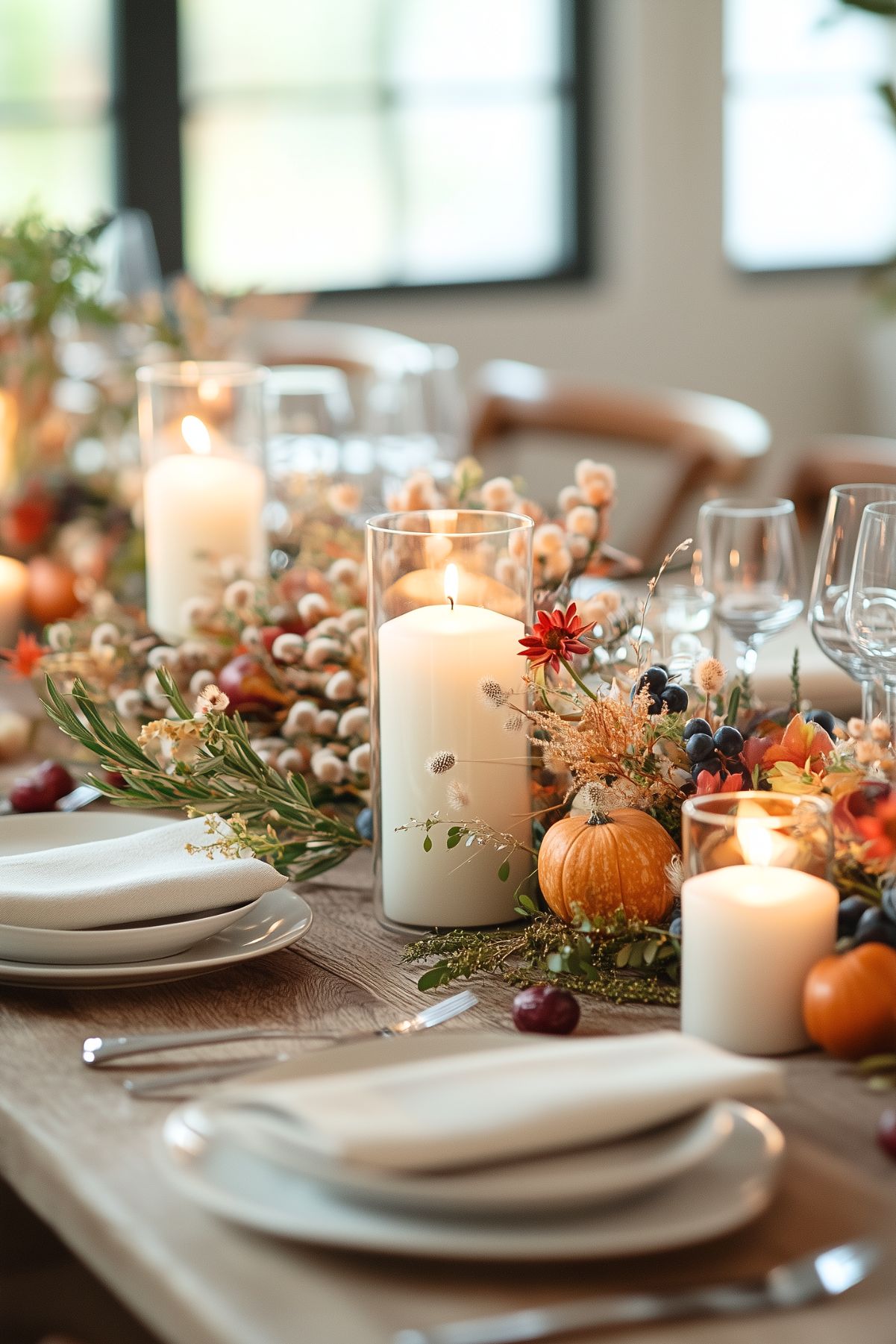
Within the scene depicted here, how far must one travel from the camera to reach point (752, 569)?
1.17 m

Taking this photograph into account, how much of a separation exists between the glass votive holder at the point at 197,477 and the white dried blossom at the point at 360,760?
367 millimetres

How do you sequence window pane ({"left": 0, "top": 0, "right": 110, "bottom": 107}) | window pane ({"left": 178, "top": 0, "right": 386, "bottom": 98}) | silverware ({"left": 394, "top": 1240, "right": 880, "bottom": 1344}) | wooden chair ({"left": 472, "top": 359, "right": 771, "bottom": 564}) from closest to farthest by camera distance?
silverware ({"left": 394, "top": 1240, "right": 880, "bottom": 1344}) < wooden chair ({"left": 472, "top": 359, "right": 771, "bottom": 564}) < window pane ({"left": 0, "top": 0, "right": 110, "bottom": 107}) < window pane ({"left": 178, "top": 0, "right": 386, "bottom": 98})

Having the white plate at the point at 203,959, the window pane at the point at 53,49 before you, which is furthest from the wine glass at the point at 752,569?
the window pane at the point at 53,49

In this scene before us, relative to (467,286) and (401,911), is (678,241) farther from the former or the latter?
(401,911)

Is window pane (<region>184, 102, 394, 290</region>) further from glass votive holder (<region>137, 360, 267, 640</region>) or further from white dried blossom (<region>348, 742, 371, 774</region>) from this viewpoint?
white dried blossom (<region>348, 742, 371, 774</region>)

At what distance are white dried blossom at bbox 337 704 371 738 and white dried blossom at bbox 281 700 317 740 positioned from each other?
22mm

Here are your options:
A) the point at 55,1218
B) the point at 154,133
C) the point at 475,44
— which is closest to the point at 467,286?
the point at 475,44

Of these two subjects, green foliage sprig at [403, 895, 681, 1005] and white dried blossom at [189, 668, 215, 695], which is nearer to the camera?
green foliage sprig at [403, 895, 681, 1005]

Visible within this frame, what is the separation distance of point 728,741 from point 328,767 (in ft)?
1.09

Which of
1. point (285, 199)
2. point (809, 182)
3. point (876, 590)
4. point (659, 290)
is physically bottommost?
point (876, 590)

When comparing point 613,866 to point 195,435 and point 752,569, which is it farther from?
point 195,435

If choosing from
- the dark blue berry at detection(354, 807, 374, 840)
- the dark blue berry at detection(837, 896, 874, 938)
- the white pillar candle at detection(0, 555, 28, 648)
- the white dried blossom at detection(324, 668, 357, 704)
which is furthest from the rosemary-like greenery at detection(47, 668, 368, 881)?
the white pillar candle at detection(0, 555, 28, 648)

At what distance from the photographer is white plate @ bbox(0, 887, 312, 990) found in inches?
32.7

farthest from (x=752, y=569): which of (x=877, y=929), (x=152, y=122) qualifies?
(x=152, y=122)
